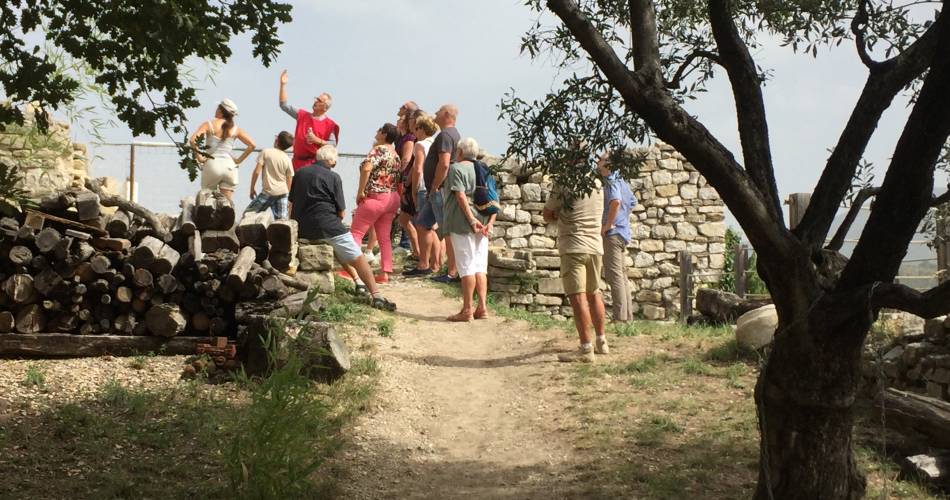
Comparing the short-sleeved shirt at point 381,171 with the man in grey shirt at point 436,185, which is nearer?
the man in grey shirt at point 436,185

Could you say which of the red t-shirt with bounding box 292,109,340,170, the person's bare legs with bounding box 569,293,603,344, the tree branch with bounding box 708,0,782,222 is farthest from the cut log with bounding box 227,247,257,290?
the tree branch with bounding box 708,0,782,222

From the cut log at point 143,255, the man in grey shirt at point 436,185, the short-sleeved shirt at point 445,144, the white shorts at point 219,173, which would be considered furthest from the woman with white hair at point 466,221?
the white shorts at point 219,173

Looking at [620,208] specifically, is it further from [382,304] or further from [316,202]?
[316,202]

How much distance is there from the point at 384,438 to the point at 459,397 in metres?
1.26

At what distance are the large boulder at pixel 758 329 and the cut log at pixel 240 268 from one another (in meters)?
4.61

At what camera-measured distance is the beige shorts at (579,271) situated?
8836mm

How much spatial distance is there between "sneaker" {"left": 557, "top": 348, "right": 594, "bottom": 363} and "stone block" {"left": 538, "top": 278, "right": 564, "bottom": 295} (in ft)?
14.4

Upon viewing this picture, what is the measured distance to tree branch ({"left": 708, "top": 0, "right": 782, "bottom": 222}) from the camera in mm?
5863

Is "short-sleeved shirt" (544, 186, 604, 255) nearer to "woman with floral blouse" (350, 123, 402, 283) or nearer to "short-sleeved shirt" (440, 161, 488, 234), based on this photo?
"short-sleeved shirt" (440, 161, 488, 234)

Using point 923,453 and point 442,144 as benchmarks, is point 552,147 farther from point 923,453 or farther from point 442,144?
point 442,144

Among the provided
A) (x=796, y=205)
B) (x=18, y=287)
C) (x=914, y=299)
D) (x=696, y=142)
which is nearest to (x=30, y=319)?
(x=18, y=287)

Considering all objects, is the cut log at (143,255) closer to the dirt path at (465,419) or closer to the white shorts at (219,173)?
the dirt path at (465,419)

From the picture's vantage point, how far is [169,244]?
29.2 ft

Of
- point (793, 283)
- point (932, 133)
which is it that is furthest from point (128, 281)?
point (932, 133)
